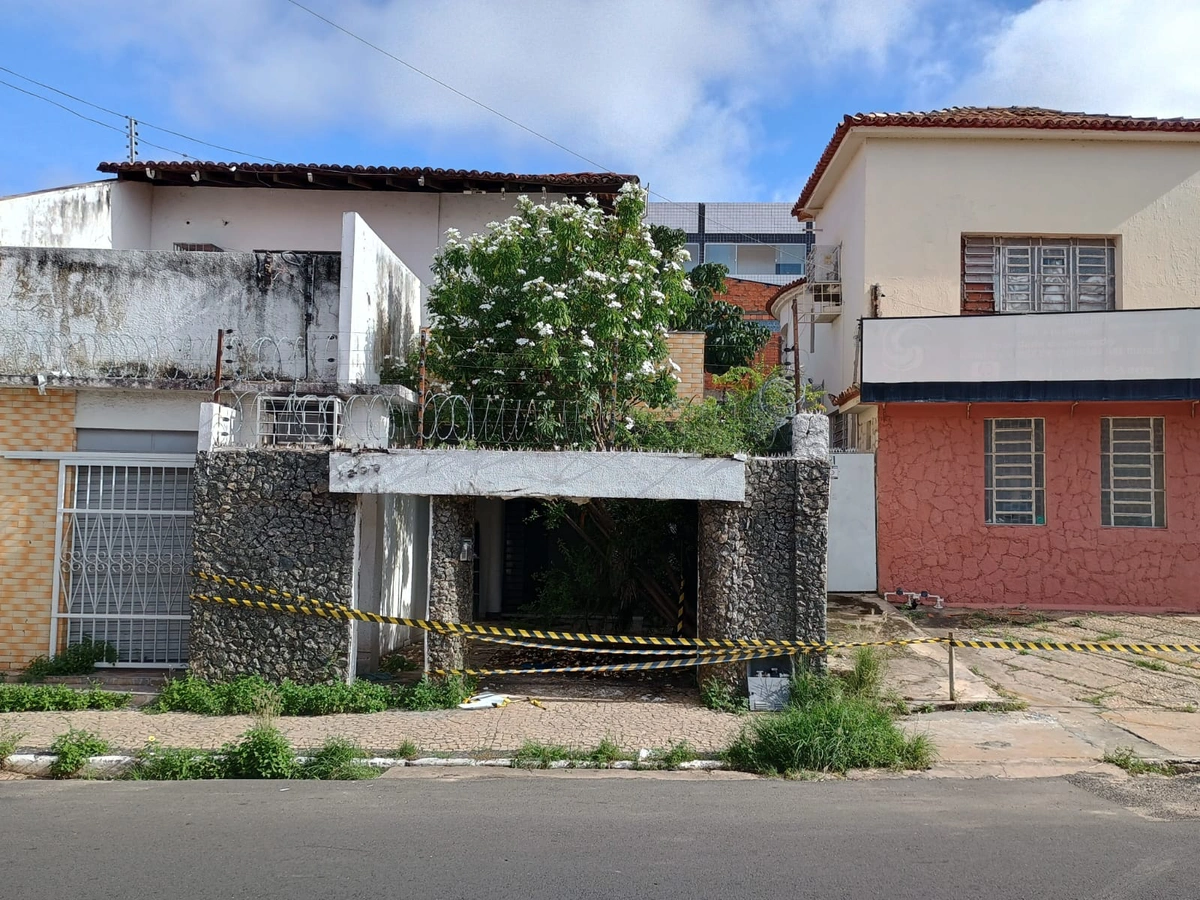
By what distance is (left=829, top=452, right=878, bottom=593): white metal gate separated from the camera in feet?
48.6

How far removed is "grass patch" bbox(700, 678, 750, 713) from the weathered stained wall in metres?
5.34

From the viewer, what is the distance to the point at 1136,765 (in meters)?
7.49

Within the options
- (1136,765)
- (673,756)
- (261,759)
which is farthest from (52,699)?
(1136,765)

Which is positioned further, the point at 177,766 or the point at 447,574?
the point at 447,574

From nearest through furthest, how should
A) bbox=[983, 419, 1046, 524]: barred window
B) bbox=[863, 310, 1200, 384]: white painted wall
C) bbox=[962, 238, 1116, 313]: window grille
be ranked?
bbox=[863, 310, 1200, 384]: white painted wall
bbox=[983, 419, 1046, 524]: barred window
bbox=[962, 238, 1116, 313]: window grille

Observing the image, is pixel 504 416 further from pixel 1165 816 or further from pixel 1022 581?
pixel 1022 581

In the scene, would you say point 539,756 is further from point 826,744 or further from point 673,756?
point 826,744

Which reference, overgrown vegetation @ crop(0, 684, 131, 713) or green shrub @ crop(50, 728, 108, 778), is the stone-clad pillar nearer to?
green shrub @ crop(50, 728, 108, 778)

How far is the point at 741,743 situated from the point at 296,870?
3.80 m

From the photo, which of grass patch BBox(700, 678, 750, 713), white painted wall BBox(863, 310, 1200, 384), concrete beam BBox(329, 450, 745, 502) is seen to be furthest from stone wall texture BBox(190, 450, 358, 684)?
white painted wall BBox(863, 310, 1200, 384)

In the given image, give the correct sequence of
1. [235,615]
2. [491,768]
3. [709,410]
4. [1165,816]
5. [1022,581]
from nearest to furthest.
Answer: [1165,816] → [491,768] → [235,615] → [709,410] → [1022,581]

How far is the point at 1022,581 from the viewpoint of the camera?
565 inches

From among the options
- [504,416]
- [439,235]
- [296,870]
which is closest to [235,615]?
[504,416]

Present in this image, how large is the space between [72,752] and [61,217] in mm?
8653
